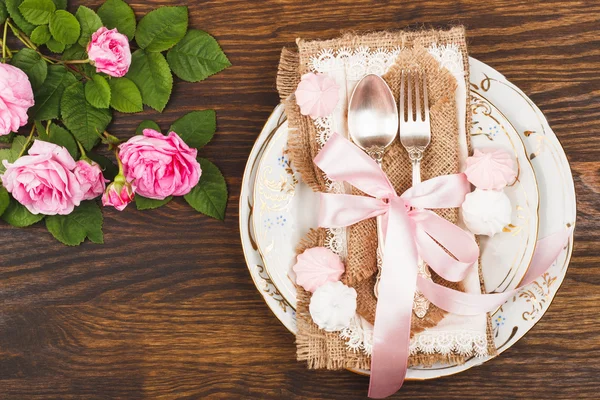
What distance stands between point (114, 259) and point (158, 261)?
0.21ft

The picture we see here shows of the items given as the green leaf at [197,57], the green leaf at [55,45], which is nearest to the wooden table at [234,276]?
the green leaf at [197,57]

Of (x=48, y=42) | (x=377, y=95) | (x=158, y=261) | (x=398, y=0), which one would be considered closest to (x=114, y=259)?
(x=158, y=261)

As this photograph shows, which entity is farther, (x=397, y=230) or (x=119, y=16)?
(x=119, y=16)

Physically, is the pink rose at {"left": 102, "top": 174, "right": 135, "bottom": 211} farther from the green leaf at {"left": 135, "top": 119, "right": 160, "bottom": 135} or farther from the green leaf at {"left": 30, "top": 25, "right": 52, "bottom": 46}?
the green leaf at {"left": 30, "top": 25, "right": 52, "bottom": 46}

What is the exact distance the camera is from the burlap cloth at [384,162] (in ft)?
2.07

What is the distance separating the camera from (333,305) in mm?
616

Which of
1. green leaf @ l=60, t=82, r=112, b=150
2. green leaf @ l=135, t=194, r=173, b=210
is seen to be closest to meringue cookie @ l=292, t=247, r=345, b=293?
green leaf @ l=135, t=194, r=173, b=210

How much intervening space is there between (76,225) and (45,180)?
0.31 ft

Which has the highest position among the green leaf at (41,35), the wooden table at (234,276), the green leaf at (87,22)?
the green leaf at (87,22)

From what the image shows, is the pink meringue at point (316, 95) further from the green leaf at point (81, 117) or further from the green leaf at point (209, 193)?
the green leaf at point (81, 117)

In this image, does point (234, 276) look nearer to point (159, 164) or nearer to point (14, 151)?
point (159, 164)

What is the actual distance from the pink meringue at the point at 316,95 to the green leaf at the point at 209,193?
15cm

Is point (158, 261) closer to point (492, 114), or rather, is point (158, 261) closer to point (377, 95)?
point (377, 95)

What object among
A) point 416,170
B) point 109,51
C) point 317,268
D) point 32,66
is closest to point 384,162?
point 416,170
